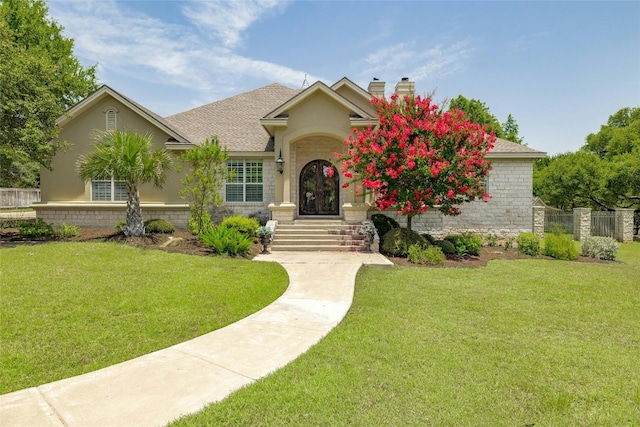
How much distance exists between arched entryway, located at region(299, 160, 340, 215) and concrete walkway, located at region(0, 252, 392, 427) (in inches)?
427

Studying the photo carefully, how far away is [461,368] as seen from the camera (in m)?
3.66

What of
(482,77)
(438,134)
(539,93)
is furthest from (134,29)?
(539,93)

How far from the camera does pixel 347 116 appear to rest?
14305 mm

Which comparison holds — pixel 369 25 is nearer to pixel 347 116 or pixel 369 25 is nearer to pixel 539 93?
pixel 347 116

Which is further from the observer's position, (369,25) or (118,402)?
(369,25)

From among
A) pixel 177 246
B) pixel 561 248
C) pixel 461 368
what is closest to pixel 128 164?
pixel 177 246

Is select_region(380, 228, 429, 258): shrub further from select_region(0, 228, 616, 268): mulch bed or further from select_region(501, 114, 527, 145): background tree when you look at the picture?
select_region(501, 114, 527, 145): background tree

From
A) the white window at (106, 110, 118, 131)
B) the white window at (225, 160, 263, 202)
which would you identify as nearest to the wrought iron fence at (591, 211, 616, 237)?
the white window at (225, 160, 263, 202)

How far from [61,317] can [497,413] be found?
5.90m

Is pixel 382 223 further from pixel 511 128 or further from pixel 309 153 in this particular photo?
pixel 511 128

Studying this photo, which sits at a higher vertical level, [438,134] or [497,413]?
[438,134]

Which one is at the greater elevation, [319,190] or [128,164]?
[128,164]

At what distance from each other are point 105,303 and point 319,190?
464 inches

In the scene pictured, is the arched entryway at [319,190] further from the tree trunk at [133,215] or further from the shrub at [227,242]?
the tree trunk at [133,215]
